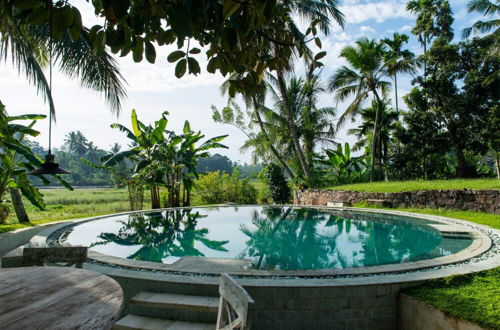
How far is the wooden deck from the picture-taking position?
1.58 meters

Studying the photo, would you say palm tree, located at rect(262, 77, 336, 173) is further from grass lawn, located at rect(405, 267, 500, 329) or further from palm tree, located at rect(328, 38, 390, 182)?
grass lawn, located at rect(405, 267, 500, 329)

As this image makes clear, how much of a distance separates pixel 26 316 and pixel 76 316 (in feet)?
0.85

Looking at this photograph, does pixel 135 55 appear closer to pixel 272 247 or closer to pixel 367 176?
pixel 272 247

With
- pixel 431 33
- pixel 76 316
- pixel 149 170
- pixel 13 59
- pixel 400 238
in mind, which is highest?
pixel 431 33

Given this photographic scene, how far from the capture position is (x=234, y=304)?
176cm

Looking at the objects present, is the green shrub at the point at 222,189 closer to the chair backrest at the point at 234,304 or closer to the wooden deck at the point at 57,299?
the wooden deck at the point at 57,299

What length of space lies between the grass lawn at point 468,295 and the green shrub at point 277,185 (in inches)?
466

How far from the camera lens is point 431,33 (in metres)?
15.0

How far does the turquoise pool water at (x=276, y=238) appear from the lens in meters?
5.56

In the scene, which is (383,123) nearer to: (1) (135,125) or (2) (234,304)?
(1) (135,125)

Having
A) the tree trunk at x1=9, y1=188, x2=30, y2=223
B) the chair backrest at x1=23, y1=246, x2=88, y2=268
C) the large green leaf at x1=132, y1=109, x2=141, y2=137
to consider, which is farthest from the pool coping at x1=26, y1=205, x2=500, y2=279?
the large green leaf at x1=132, y1=109, x2=141, y2=137

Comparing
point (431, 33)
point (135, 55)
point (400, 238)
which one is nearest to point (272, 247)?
point (400, 238)

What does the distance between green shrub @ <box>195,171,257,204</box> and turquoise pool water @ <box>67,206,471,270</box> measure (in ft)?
18.9

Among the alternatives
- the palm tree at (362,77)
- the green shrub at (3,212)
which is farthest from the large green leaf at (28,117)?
the palm tree at (362,77)
